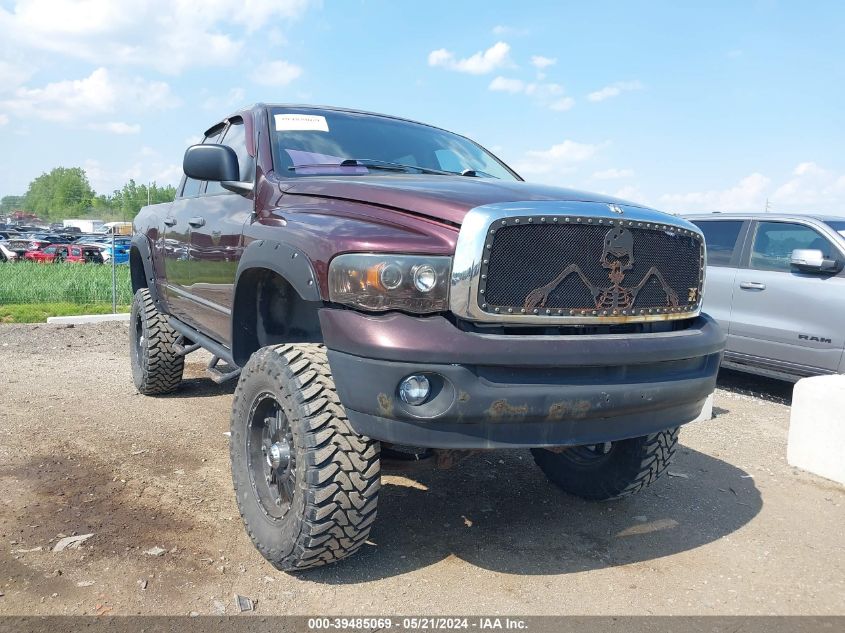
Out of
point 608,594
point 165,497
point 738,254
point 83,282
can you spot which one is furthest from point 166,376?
point 83,282

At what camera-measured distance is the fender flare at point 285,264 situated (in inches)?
104

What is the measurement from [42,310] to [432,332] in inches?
474

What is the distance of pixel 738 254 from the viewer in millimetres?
7004

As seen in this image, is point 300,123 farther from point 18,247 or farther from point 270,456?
point 18,247

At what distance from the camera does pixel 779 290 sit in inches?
257

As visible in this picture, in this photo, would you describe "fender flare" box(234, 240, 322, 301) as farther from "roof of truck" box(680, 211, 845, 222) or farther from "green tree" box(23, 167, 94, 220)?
"green tree" box(23, 167, 94, 220)

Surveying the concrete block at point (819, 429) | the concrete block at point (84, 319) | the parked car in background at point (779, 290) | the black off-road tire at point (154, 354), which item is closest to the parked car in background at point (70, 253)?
the concrete block at point (84, 319)

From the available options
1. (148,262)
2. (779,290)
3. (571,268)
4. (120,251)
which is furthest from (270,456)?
(120,251)

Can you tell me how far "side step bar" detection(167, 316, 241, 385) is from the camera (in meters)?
3.98

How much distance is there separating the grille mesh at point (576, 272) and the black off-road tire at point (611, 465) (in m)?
0.81

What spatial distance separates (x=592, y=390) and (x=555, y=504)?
4.99 ft

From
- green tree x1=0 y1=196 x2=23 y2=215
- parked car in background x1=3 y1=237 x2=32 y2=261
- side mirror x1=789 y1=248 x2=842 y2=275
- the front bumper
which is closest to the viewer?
the front bumper

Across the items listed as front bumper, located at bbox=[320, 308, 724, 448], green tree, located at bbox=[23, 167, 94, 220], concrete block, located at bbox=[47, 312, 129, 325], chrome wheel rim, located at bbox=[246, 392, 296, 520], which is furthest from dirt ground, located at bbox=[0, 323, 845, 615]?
green tree, located at bbox=[23, 167, 94, 220]

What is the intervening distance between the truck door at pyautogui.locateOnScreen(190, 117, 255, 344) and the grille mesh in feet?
4.95
